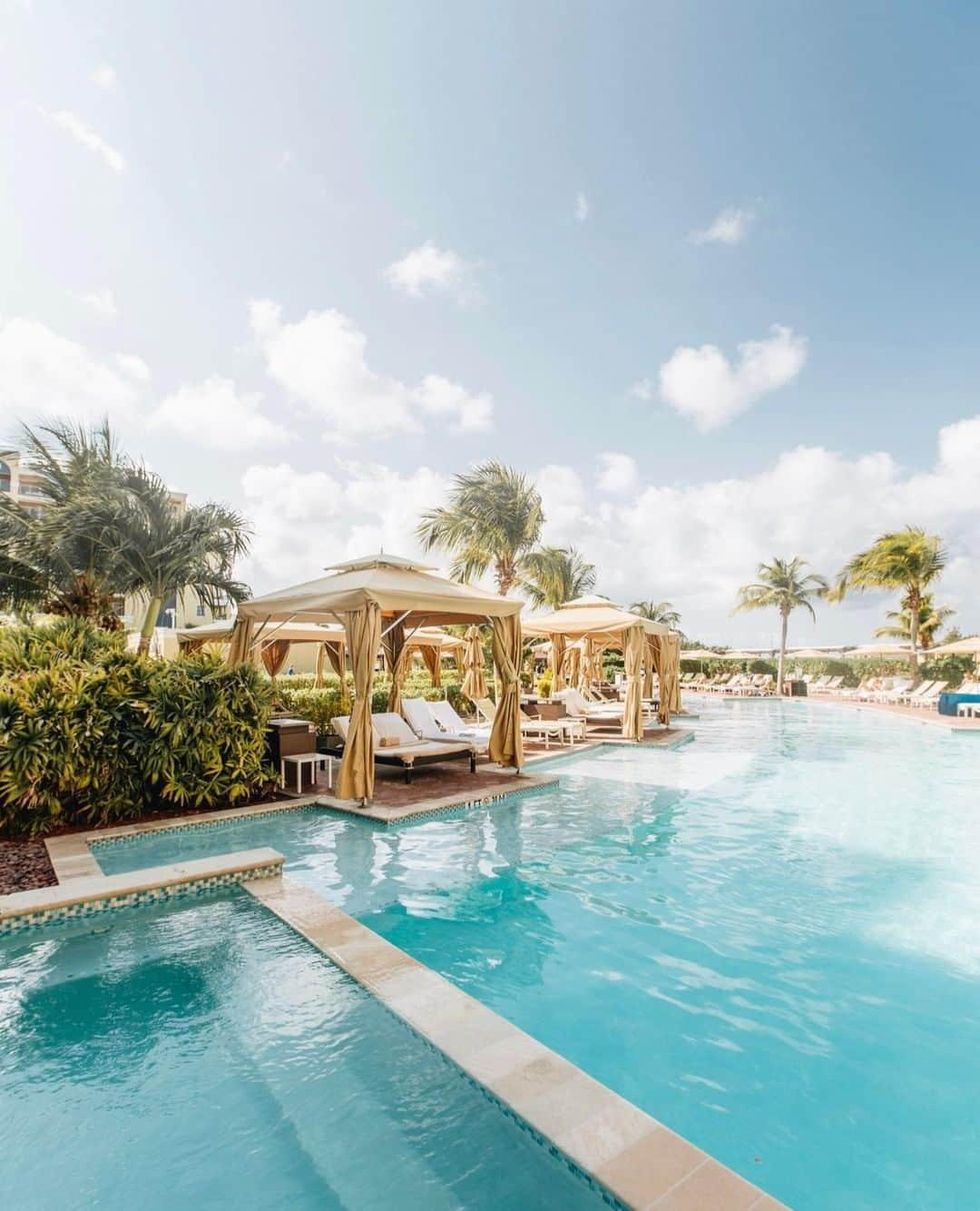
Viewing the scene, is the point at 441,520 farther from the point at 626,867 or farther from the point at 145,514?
the point at 626,867

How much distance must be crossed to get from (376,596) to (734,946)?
5605 millimetres

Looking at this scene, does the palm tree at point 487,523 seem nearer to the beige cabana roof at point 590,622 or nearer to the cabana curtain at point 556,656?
the cabana curtain at point 556,656

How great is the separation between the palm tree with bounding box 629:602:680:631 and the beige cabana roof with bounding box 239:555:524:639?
37732 millimetres

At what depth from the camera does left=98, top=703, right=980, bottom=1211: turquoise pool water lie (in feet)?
9.61

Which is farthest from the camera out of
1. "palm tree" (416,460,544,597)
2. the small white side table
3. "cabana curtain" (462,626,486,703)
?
"palm tree" (416,460,544,597)

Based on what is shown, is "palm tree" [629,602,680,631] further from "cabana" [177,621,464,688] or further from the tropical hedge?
the tropical hedge

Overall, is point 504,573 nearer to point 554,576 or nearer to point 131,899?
point 554,576

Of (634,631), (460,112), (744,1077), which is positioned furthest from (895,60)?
(744,1077)

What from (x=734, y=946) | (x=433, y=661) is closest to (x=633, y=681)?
(x=433, y=661)

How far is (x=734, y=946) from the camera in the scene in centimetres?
463

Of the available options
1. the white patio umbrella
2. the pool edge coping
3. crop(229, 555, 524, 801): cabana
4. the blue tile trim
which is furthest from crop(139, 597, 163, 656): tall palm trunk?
the white patio umbrella

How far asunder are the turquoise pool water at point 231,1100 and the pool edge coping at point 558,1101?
6.5 inches

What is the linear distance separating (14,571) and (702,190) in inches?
675

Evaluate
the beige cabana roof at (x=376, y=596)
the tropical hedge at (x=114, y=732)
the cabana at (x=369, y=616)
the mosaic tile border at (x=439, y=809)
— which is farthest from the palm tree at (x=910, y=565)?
the tropical hedge at (x=114, y=732)
